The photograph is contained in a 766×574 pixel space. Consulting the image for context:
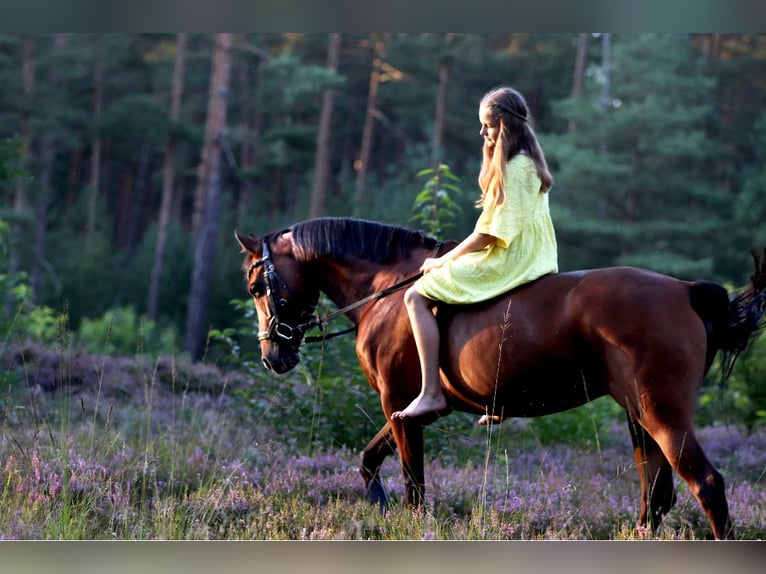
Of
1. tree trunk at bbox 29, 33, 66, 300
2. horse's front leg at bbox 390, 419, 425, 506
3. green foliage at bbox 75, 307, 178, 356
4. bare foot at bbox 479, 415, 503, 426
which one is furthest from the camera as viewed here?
tree trunk at bbox 29, 33, 66, 300

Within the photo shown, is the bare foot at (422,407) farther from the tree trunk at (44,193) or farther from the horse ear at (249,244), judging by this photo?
the tree trunk at (44,193)

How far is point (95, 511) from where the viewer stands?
5180 mm

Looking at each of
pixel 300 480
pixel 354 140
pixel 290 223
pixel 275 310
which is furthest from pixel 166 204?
pixel 275 310

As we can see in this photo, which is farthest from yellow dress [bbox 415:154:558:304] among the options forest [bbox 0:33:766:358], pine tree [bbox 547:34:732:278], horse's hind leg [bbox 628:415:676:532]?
pine tree [bbox 547:34:732:278]

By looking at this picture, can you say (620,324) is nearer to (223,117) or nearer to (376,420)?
(376,420)

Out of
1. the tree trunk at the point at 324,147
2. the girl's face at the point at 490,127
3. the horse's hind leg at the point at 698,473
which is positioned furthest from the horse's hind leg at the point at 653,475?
the tree trunk at the point at 324,147

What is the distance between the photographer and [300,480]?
602 cm

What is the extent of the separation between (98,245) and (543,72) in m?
12.6

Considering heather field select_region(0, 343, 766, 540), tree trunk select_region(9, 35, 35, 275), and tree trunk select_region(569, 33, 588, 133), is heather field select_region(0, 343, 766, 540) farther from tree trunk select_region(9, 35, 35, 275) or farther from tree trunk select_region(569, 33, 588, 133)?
tree trunk select_region(569, 33, 588, 133)

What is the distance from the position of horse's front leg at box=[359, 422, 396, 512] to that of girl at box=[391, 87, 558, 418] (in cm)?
50

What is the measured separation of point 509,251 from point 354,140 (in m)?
24.0

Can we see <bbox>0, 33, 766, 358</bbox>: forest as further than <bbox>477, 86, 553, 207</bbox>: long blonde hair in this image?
Yes

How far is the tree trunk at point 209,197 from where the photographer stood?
696 inches

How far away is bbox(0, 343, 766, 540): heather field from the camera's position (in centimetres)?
499
